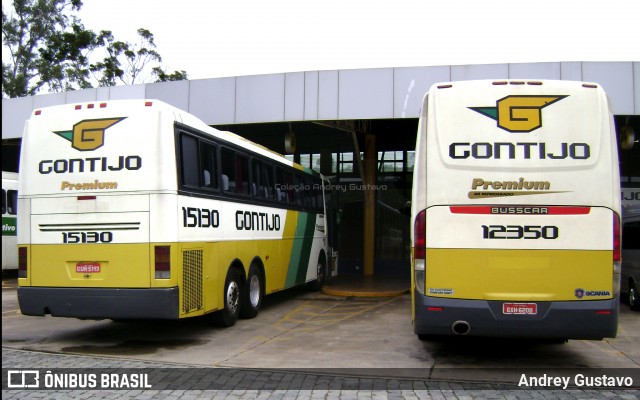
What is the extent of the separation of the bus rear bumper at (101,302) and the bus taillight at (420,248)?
127 inches

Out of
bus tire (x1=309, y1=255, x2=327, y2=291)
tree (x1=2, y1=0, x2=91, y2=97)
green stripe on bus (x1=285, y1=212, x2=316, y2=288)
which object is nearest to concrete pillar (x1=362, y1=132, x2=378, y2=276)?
bus tire (x1=309, y1=255, x2=327, y2=291)

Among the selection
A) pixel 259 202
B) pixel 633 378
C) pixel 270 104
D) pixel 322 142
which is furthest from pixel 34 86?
pixel 633 378

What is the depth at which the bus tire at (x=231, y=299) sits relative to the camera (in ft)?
31.0

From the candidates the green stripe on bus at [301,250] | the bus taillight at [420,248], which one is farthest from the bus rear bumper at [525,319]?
the green stripe on bus at [301,250]

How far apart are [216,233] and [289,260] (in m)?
3.98

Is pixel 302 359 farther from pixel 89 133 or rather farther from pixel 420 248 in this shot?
pixel 89 133

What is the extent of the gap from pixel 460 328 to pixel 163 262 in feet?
12.7

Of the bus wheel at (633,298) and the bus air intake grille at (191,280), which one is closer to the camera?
the bus air intake grille at (191,280)

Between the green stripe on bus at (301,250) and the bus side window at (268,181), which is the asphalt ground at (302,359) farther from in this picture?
the bus side window at (268,181)

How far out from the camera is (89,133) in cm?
805

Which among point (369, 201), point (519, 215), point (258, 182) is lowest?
point (519, 215)

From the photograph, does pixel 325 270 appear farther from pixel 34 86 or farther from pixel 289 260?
pixel 34 86

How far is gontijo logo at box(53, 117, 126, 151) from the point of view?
26.3 ft

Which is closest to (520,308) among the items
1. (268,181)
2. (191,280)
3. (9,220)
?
(191,280)
